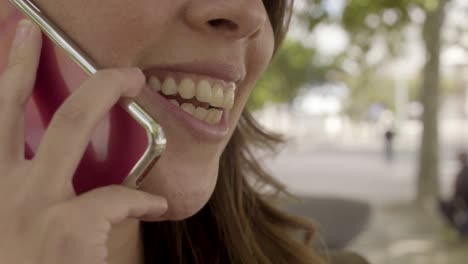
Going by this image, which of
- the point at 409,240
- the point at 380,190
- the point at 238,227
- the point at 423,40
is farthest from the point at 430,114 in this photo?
the point at 238,227

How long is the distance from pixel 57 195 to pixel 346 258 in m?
0.99

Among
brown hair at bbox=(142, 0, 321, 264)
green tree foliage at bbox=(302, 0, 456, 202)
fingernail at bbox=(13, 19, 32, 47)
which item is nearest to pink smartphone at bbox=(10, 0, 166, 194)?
fingernail at bbox=(13, 19, 32, 47)

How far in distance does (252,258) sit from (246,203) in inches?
6.2

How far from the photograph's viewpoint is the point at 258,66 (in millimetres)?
947

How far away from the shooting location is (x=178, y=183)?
76cm

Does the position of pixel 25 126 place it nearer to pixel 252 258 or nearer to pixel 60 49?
pixel 60 49

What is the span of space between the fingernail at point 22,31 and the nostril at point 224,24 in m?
0.24

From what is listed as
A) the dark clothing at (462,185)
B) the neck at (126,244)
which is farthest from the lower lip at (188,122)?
the dark clothing at (462,185)

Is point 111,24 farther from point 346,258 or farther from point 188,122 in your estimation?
point 346,258

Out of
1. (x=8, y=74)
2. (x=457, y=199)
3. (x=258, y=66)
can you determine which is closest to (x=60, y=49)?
(x=8, y=74)

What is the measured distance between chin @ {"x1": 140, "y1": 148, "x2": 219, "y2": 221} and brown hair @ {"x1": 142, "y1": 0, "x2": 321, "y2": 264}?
376 millimetres

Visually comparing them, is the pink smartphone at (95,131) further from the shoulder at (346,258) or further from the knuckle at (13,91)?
the shoulder at (346,258)

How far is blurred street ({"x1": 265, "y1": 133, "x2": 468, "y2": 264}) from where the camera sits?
18.0ft

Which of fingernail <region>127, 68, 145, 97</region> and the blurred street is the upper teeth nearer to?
fingernail <region>127, 68, 145, 97</region>
